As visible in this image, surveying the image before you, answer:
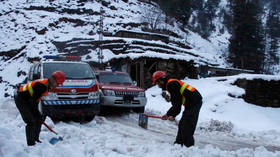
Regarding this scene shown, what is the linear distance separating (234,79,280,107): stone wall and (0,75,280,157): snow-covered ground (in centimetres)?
39

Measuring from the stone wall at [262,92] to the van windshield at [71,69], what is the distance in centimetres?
741

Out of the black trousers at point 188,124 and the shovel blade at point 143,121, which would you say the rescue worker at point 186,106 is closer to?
the black trousers at point 188,124

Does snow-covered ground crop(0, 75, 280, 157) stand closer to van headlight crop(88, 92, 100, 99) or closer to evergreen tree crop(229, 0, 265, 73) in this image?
van headlight crop(88, 92, 100, 99)

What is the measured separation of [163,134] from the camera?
7168 mm

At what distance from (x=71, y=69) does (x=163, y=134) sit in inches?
146

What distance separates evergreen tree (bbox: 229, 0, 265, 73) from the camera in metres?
31.6

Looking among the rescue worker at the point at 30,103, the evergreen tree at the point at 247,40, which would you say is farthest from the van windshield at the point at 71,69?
the evergreen tree at the point at 247,40

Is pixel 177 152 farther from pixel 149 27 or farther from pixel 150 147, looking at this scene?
Answer: pixel 149 27

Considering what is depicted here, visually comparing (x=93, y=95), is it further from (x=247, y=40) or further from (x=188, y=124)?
(x=247, y=40)

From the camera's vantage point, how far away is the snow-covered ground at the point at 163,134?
4422 millimetres

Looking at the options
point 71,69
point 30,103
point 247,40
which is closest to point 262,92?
point 71,69

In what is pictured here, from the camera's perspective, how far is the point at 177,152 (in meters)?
4.48

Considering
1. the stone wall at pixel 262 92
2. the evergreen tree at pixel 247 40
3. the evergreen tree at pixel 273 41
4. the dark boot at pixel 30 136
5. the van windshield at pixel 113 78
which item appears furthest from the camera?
the evergreen tree at pixel 273 41

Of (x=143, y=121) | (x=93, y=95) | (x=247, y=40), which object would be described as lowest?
(x=143, y=121)
